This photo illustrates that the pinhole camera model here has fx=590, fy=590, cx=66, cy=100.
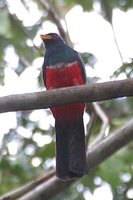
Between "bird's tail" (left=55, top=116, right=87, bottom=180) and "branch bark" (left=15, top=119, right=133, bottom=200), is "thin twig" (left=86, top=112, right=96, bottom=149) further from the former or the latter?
"bird's tail" (left=55, top=116, right=87, bottom=180)

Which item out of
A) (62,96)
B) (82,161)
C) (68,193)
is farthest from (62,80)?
(68,193)

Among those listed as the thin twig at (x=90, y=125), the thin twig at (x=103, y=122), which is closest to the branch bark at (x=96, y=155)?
the thin twig at (x=90, y=125)

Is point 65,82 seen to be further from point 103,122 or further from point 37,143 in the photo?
point 37,143

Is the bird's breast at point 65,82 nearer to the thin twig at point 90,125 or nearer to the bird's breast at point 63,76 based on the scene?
the bird's breast at point 63,76

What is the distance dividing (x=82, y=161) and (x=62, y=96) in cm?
102

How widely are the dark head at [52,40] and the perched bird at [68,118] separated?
298 mm

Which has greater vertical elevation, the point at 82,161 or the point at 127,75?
the point at 127,75

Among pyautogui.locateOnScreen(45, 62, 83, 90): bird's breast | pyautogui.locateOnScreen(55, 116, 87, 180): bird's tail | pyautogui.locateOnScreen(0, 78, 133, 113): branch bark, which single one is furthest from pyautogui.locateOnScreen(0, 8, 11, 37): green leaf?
pyautogui.locateOnScreen(0, 78, 133, 113): branch bark

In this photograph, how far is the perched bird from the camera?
14.0 feet

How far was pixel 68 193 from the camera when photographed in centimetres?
558

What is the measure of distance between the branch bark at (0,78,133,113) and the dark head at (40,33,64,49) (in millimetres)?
1746

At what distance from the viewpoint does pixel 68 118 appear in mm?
4535

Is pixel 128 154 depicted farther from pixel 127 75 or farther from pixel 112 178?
pixel 127 75

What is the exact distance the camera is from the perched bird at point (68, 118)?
4281 mm
